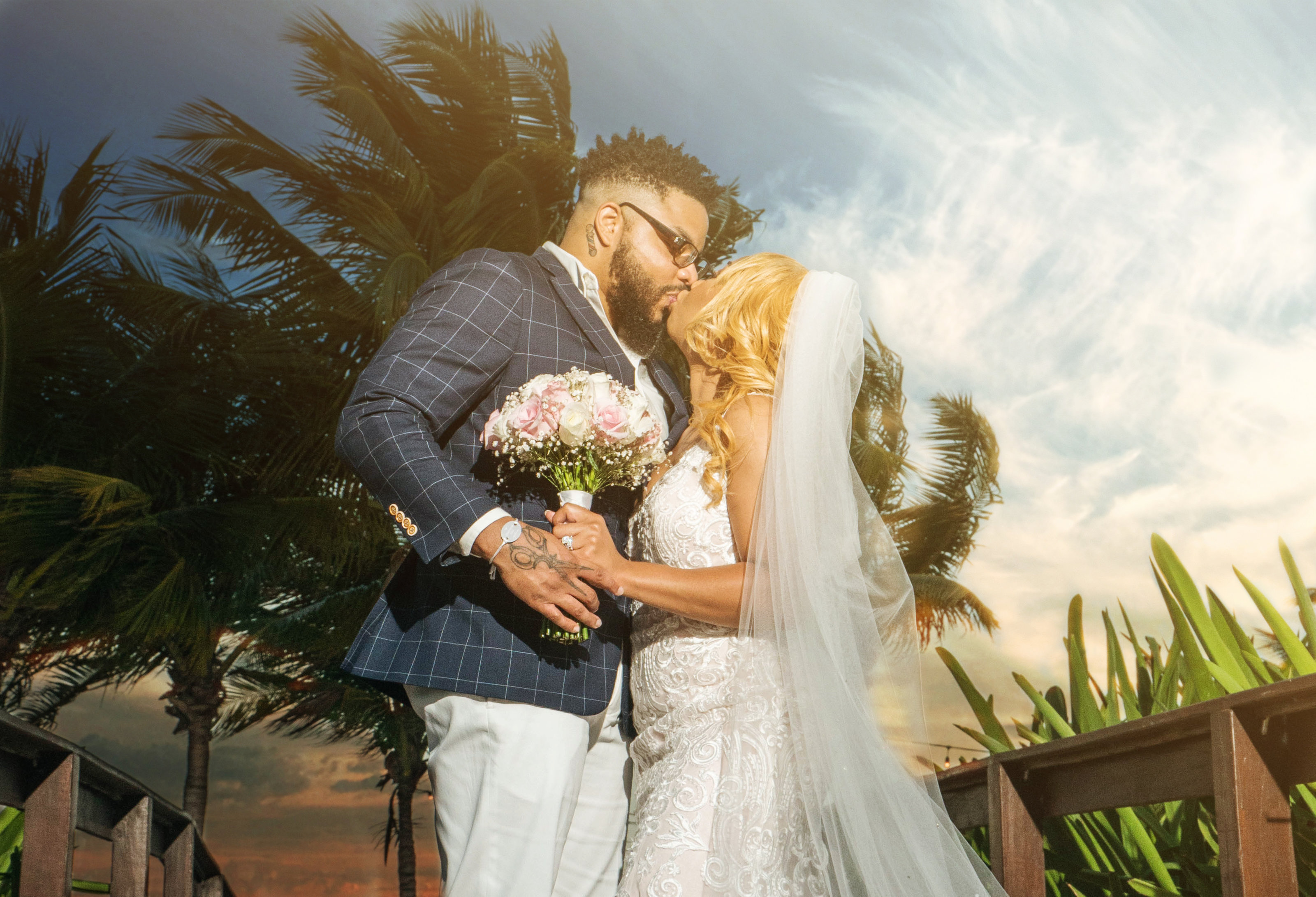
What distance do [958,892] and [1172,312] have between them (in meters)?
16.3

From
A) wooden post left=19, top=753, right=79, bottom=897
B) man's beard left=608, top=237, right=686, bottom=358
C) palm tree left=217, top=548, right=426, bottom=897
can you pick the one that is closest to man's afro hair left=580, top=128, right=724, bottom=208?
man's beard left=608, top=237, right=686, bottom=358

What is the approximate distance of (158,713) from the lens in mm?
15398

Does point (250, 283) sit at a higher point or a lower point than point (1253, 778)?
higher

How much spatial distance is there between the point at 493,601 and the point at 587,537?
209 millimetres

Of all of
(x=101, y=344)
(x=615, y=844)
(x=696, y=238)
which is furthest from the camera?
(x=101, y=344)

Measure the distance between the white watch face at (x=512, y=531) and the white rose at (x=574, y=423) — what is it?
0.17 m

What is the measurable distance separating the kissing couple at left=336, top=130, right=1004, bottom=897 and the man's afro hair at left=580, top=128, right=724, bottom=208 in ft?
1.32

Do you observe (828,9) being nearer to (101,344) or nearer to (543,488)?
(101,344)

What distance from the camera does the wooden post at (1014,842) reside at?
1993 mm

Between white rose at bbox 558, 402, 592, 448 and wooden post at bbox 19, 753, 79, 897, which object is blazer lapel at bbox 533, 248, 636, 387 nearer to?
white rose at bbox 558, 402, 592, 448

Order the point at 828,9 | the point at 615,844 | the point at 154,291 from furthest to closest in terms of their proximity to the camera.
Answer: the point at 828,9, the point at 154,291, the point at 615,844

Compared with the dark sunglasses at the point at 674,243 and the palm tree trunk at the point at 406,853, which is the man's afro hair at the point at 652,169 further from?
the palm tree trunk at the point at 406,853

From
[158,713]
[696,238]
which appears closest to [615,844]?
[696,238]

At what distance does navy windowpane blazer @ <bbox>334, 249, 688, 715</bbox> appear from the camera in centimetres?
161
